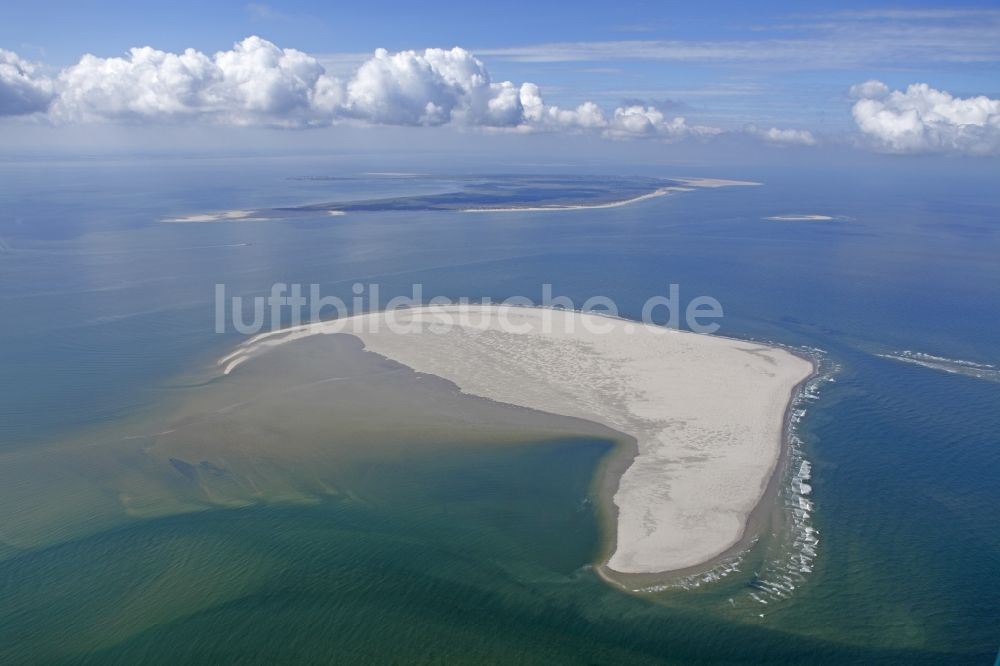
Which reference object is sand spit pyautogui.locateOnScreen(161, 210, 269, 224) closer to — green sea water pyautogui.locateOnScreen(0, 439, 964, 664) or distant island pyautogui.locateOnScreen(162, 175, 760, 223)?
distant island pyautogui.locateOnScreen(162, 175, 760, 223)

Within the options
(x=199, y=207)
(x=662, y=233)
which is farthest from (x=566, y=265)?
(x=199, y=207)

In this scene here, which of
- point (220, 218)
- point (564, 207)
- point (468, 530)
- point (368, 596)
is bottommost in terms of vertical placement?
point (368, 596)

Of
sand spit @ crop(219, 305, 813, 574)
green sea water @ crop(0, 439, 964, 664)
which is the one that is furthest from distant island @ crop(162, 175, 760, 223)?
green sea water @ crop(0, 439, 964, 664)

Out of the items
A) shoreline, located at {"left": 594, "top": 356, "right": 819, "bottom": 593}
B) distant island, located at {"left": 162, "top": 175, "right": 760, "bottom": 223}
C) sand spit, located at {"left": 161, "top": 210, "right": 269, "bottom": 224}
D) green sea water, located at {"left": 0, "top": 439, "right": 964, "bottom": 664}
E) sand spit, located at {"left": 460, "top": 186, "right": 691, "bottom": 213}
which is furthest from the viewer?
sand spit, located at {"left": 460, "top": 186, "right": 691, "bottom": 213}

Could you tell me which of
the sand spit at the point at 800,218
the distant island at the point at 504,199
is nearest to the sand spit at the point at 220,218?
the distant island at the point at 504,199

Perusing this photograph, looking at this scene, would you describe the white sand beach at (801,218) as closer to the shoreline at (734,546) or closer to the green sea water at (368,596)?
the shoreline at (734,546)

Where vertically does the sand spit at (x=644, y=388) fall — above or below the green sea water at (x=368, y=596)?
above

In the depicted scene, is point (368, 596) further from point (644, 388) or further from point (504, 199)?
point (504, 199)

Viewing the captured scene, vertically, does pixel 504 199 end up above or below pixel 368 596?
above

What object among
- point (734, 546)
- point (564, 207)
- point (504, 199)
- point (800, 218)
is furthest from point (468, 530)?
point (504, 199)
